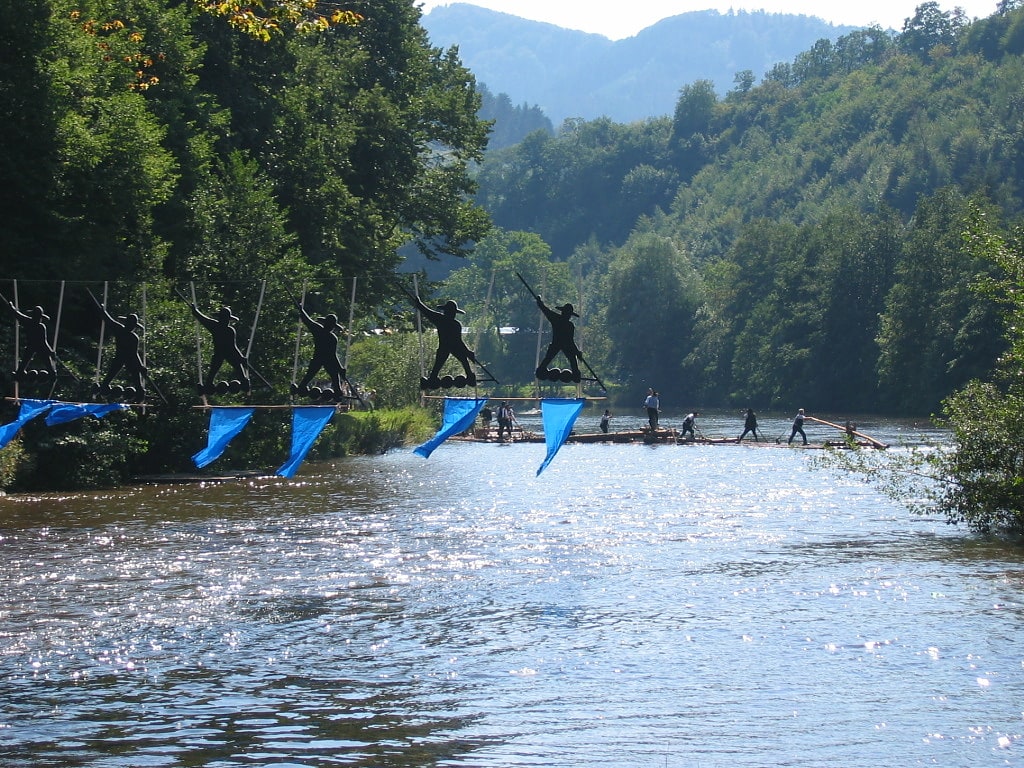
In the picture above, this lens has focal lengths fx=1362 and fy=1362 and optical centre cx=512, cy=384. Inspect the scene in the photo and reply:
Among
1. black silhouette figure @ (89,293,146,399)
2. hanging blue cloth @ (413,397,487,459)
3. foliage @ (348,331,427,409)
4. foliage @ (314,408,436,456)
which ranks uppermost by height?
black silhouette figure @ (89,293,146,399)

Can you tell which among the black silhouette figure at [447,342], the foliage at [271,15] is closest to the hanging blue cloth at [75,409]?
the black silhouette figure at [447,342]

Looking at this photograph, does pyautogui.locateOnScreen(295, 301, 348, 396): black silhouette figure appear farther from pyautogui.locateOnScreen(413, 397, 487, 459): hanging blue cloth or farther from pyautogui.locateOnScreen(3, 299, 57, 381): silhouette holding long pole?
pyautogui.locateOnScreen(3, 299, 57, 381): silhouette holding long pole

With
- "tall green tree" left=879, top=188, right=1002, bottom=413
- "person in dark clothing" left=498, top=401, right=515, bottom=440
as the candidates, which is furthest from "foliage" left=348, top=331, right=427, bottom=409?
"tall green tree" left=879, top=188, right=1002, bottom=413

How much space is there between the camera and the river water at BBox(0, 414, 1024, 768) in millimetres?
15102

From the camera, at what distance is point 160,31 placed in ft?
135

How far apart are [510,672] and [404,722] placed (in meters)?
2.60

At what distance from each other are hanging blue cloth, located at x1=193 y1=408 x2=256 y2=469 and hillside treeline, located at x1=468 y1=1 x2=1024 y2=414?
3515 centimetres

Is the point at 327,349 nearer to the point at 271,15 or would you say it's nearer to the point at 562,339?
the point at 562,339

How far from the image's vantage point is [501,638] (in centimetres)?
1992

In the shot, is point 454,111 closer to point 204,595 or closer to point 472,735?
point 204,595

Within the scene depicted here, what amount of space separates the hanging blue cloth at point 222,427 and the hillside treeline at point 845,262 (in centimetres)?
3515

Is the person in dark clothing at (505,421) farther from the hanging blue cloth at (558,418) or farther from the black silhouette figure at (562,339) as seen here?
the black silhouette figure at (562,339)

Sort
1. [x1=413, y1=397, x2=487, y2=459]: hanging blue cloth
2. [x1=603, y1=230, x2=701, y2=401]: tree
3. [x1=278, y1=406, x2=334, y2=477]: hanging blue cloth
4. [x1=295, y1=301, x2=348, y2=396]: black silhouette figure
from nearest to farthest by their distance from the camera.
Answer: [x1=413, y1=397, x2=487, y2=459]: hanging blue cloth < [x1=295, y1=301, x2=348, y2=396]: black silhouette figure < [x1=278, y1=406, x2=334, y2=477]: hanging blue cloth < [x1=603, y1=230, x2=701, y2=401]: tree

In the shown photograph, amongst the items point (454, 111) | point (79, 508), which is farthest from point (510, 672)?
point (454, 111)
